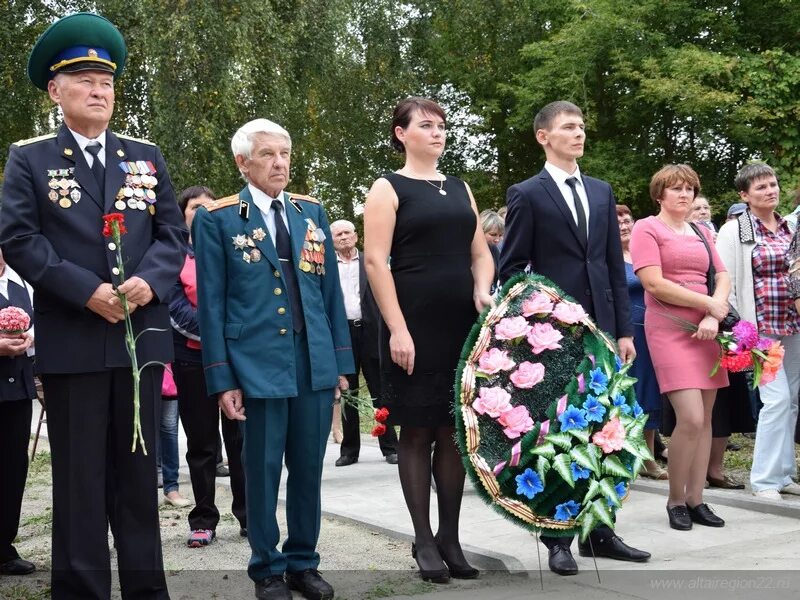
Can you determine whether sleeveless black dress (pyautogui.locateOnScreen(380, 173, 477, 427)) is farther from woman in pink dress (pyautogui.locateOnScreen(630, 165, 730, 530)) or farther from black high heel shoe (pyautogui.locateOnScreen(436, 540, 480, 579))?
woman in pink dress (pyautogui.locateOnScreen(630, 165, 730, 530))

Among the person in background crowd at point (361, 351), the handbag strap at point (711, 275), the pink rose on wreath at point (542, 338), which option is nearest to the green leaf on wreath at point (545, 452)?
the pink rose on wreath at point (542, 338)

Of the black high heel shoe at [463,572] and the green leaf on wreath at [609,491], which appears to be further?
the black high heel shoe at [463,572]

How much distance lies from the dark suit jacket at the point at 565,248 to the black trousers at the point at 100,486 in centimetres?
213

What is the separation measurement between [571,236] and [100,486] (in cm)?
268

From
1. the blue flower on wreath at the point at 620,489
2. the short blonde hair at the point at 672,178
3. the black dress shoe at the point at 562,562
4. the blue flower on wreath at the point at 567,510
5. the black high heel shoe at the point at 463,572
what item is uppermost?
the short blonde hair at the point at 672,178

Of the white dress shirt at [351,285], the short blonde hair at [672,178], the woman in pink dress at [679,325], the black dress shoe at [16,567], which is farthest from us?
the white dress shirt at [351,285]

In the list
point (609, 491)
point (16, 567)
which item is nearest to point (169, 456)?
point (16, 567)

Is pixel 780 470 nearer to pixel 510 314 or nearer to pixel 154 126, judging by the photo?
pixel 510 314

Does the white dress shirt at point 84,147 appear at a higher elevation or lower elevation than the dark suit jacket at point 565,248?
higher

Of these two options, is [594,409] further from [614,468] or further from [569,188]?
[569,188]

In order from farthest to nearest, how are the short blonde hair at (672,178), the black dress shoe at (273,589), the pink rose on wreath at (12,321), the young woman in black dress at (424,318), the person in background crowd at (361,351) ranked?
the person in background crowd at (361,351), the short blonde hair at (672,178), the pink rose on wreath at (12,321), the young woman in black dress at (424,318), the black dress shoe at (273,589)

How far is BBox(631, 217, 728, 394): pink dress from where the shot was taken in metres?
6.29

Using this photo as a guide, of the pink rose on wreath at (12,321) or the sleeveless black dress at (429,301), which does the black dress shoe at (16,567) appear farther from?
the sleeveless black dress at (429,301)

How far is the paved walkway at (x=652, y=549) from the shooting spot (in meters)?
4.80
